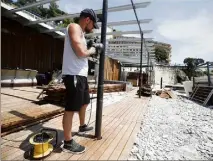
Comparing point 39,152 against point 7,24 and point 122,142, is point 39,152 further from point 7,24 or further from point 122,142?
point 7,24

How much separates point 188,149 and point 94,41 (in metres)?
1.92

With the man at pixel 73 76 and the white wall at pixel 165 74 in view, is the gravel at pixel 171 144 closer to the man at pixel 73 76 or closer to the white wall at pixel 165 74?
the man at pixel 73 76

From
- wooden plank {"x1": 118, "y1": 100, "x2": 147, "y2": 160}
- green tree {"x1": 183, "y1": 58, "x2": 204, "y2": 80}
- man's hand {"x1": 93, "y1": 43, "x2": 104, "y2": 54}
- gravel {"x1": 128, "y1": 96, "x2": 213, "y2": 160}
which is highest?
green tree {"x1": 183, "y1": 58, "x2": 204, "y2": 80}

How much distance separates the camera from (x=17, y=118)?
303 centimetres

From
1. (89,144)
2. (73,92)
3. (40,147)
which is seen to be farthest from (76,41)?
(89,144)

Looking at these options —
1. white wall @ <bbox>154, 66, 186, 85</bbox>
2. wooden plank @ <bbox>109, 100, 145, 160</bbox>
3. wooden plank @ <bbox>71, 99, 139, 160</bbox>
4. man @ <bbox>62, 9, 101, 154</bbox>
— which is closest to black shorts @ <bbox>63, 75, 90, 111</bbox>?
man @ <bbox>62, 9, 101, 154</bbox>

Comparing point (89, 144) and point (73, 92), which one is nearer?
point (73, 92)

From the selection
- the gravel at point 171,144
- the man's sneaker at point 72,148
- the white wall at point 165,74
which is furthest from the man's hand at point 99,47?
the white wall at point 165,74

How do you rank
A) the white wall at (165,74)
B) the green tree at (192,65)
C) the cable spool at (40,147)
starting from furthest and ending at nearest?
the white wall at (165,74) < the green tree at (192,65) < the cable spool at (40,147)

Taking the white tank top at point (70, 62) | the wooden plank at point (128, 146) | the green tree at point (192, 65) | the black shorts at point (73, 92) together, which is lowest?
the wooden plank at point (128, 146)

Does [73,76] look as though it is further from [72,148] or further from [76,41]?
[72,148]

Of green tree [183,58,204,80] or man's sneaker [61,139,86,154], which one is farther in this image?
green tree [183,58,204,80]

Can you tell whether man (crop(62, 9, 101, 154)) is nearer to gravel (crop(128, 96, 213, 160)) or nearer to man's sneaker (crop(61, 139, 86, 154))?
man's sneaker (crop(61, 139, 86, 154))

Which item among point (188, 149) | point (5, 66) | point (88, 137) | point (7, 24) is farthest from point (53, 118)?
point (7, 24)
